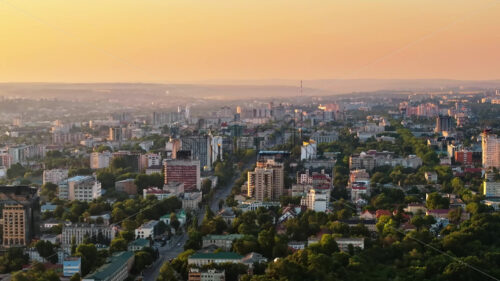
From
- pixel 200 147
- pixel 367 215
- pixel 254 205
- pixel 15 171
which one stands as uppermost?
pixel 200 147

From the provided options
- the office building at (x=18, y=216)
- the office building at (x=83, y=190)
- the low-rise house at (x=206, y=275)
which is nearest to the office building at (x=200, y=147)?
the office building at (x=83, y=190)

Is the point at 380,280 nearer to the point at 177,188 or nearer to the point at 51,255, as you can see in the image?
the point at 51,255

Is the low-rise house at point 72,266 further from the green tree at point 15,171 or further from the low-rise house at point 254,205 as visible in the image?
the green tree at point 15,171

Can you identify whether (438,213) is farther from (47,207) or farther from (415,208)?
(47,207)

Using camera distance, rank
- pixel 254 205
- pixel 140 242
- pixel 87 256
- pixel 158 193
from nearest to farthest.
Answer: pixel 87 256 < pixel 140 242 < pixel 254 205 < pixel 158 193

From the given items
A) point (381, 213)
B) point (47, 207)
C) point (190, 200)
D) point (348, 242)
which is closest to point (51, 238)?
point (47, 207)

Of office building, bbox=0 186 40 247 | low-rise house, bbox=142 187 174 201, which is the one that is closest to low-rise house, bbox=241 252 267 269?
office building, bbox=0 186 40 247
